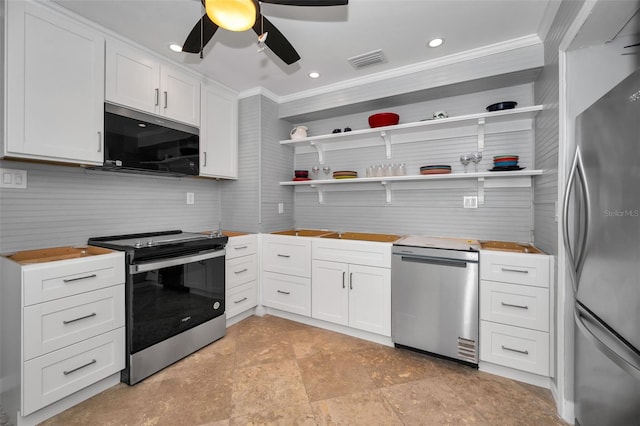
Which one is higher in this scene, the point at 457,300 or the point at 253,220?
the point at 253,220

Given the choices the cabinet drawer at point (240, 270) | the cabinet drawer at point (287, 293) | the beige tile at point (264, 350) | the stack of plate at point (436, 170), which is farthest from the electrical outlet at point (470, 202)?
the cabinet drawer at point (240, 270)

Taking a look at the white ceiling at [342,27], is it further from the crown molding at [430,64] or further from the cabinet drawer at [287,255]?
the cabinet drawer at [287,255]

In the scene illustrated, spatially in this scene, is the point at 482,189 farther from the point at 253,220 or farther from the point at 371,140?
the point at 253,220

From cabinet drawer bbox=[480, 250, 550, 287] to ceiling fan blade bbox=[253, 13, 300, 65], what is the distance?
203 cm

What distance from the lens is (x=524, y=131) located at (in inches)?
100

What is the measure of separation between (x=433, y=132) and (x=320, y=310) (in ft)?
7.29

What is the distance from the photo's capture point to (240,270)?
3.00 metres

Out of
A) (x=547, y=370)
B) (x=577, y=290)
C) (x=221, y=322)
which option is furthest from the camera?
(x=221, y=322)

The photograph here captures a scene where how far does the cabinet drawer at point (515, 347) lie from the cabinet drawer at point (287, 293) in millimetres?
1631

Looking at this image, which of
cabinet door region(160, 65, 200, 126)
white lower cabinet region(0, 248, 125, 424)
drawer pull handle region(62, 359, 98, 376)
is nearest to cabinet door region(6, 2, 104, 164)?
cabinet door region(160, 65, 200, 126)

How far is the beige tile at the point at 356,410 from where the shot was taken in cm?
165

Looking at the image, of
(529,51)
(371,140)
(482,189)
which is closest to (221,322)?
(371,140)

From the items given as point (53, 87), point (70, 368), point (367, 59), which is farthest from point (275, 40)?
point (70, 368)

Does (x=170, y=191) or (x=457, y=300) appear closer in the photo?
(x=457, y=300)
